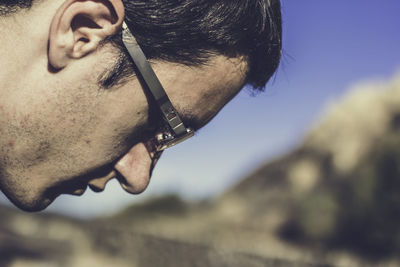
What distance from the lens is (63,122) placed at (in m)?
1.69

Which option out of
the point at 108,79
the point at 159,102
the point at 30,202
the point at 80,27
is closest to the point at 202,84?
the point at 159,102

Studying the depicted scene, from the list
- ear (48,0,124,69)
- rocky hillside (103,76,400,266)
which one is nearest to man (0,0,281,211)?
ear (48,0,124,69)

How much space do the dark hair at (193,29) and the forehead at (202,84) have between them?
0.10ft

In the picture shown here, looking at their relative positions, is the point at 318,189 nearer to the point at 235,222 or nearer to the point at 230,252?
the point at 235,222

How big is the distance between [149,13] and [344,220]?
16772 millimetres

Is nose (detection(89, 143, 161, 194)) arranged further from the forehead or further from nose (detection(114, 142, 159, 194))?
the forehead

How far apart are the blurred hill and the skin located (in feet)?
14.6

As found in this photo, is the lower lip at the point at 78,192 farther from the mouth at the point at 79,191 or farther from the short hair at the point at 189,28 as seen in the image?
the short hair at the point at 189,28

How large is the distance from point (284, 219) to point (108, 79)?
19.9 metres

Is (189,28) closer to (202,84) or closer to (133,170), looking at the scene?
(202,84)

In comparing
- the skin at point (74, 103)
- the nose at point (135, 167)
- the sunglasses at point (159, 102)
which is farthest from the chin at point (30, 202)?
the sunglasses at point (159, 102)

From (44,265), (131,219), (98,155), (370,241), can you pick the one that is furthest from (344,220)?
(98,155)

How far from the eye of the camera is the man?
154cm

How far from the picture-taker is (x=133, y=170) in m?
1.96
